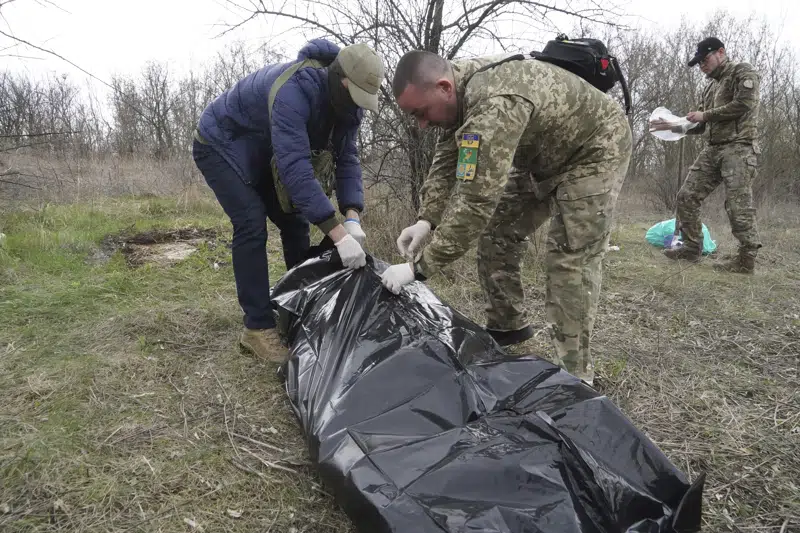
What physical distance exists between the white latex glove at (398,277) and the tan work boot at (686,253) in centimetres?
424

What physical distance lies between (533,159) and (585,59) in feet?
1.57

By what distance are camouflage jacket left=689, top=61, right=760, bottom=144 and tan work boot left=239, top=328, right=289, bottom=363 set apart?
463 cm

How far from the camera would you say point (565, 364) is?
212 cm

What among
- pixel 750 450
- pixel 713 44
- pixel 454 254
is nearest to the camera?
pixel 750 450

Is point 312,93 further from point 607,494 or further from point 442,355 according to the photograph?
point 607,494

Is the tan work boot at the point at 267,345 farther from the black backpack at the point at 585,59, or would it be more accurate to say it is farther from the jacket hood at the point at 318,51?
the black backpack at the point at 585,59

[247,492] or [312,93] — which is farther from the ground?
[312,93]

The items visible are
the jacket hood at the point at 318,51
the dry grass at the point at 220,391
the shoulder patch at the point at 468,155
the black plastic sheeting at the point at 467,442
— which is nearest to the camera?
the black plastic sheeting at the point at 467,442

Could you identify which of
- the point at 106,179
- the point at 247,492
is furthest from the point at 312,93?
the point at 106,179

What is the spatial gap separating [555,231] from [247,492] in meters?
1.65

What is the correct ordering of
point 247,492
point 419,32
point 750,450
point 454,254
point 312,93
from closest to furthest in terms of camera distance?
point 247,492, point 750,450, point 454,254, point 312,93, point 419,32

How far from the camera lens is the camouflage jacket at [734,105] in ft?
14.1

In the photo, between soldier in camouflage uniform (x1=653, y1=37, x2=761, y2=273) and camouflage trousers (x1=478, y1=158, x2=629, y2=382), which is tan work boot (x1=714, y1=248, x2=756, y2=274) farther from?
camouflage trousers (x1=478, y1=158, x2=629, y2=382)

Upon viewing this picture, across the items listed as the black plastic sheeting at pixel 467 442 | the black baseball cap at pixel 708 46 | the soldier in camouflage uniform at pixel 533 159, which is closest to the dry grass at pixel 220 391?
the black plastic sheeting at pixel 467 442
